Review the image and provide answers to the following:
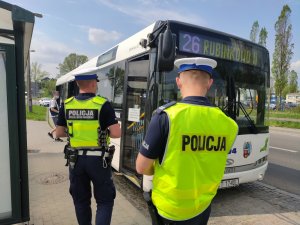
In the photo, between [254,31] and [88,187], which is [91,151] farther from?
[254,31]

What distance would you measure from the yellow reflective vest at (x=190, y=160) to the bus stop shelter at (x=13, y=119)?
72.5 inches

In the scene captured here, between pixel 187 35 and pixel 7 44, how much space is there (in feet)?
9.30

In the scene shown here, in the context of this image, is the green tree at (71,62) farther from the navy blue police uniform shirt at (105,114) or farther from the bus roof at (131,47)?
the navy blue police uniform shirt at (105,114)

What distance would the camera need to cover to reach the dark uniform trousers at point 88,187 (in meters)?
3.54

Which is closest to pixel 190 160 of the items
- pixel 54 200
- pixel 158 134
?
pixel 158 134

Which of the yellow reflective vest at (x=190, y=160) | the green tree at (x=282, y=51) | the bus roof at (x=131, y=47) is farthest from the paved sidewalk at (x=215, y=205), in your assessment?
the green tree at (x=282, y=51)

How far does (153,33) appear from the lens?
4859mm

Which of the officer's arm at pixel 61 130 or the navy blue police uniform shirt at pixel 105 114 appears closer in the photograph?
the navy blue police uniform shirt at pixel 105 114

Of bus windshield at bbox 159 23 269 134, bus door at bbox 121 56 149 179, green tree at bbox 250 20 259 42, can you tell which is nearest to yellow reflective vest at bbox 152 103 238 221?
bus windshield at bbox 159 23 269 134

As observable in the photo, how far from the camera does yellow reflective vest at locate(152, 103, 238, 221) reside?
2107 mm

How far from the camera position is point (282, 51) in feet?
121

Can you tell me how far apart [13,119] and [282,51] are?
38.5m

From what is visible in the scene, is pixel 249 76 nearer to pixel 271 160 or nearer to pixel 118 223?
pixel 118 223

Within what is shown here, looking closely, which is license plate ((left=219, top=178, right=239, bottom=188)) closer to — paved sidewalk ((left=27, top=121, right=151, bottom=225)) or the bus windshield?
the bus windshield
